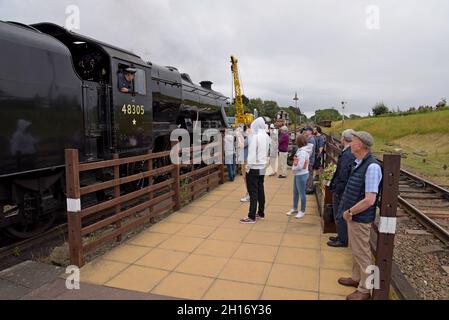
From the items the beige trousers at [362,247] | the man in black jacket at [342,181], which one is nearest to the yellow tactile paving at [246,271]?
the beige trousers at [362,247]

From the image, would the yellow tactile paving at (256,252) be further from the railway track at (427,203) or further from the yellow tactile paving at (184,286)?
the railway track at (427,203)

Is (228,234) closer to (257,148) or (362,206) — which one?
(257,148)

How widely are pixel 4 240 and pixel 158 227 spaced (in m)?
2.31

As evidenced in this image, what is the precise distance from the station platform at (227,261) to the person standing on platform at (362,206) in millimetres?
332

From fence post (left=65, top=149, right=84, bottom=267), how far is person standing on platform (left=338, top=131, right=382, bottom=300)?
2.85 metres

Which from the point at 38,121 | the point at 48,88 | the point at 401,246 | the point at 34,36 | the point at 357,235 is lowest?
the point at 401,246

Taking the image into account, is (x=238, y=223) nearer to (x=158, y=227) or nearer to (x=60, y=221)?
(x=158, y=227)

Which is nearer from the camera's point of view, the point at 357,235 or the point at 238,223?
the point at 357,235

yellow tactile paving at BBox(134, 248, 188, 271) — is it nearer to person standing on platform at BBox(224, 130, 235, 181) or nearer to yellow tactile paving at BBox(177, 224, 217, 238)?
yellow tactile paving at BBox(177, 224, 217, 238)

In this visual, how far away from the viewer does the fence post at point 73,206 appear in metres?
3.87

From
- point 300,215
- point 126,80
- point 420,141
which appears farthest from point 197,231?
point 420,141
